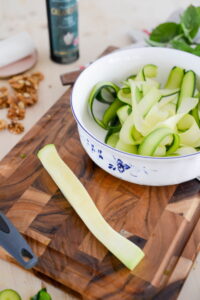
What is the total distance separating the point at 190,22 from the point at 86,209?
744 mm

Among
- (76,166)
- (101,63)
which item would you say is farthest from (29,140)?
(101,63)

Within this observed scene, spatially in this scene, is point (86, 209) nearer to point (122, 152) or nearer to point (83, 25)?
point (122, 152)

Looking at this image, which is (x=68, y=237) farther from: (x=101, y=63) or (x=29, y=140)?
(x=101, y=63)

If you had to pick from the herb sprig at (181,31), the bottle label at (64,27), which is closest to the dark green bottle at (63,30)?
the bottle label at (64,27)

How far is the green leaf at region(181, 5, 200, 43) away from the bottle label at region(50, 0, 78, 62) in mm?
354

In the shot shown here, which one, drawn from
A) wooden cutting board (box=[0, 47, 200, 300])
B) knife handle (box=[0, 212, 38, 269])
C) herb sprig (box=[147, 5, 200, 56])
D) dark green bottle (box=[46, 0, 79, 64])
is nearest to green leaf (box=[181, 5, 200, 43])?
herb sprig (box=[147, 5, 200, 56])

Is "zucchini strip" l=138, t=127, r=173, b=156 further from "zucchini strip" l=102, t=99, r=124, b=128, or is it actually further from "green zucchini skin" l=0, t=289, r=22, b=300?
"green zucchini skin" l=0, t=289, r=22, b=300


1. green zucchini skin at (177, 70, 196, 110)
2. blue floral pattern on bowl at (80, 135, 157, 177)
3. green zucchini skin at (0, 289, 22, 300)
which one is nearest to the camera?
green zucchini skin at (0, 289, 22, 300)

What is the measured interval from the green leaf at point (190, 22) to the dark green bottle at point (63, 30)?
0.35m

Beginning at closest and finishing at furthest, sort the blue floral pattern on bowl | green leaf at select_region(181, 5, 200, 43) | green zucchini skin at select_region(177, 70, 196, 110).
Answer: the blue floral pattern on bowl < green zucchini skin at select_region(177, 70, 196, 110) < green leaf at select_region(181, 5, 200, 43)

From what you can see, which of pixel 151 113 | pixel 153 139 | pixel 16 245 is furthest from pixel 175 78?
pixel 16 245

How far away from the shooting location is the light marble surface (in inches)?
55.4

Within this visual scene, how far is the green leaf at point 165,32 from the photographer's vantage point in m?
1.38

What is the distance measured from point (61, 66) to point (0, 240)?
0.82 m
